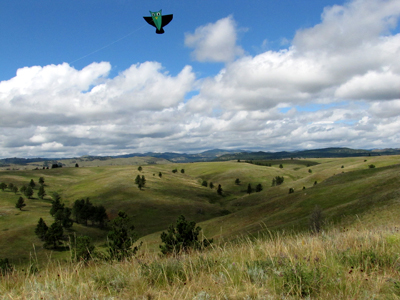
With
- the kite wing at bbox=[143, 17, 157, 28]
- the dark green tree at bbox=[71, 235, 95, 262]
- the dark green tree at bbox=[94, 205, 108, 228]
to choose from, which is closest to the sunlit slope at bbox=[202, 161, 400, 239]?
the dark green tree at bbox=[71, 235, 95, 262]

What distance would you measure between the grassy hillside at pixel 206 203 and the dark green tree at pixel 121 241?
1075 millimetres

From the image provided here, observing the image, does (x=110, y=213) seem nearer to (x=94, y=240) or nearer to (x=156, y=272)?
(x=94, y=240)

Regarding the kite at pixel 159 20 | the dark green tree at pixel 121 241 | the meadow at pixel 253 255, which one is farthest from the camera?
the kite at pixel 159 20

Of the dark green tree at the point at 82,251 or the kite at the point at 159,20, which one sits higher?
the kite at the point at 159,20

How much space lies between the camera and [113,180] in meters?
165

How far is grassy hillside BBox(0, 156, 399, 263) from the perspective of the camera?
5022cm

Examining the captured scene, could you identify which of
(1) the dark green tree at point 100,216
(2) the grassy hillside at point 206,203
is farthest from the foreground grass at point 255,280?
(1) the dark green tree at point 100,216

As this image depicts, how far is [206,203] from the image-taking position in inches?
5423

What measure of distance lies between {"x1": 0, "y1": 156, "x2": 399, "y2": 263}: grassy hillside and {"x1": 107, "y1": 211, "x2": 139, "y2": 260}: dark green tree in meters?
1.07

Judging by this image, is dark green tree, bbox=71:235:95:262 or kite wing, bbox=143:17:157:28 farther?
kite wing, bbox=143:17:157:28

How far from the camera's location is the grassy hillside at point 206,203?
50.2 meters

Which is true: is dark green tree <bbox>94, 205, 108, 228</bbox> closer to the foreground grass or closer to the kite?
the kite

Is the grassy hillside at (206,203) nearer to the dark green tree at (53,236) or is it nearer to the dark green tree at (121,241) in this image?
the dark green tree at (121,241)

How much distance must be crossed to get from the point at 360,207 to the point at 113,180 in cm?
14959
